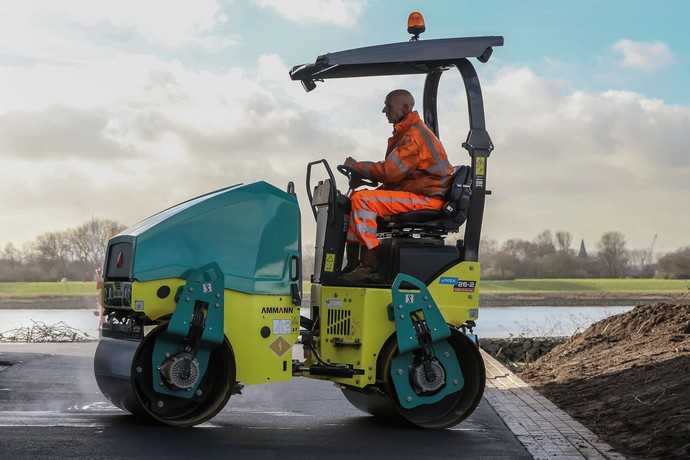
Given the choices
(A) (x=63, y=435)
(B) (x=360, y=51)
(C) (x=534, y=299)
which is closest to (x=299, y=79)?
(B) (x=360, y=51)

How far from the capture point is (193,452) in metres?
7.48

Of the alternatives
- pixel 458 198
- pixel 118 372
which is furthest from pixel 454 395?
pixel 118 372

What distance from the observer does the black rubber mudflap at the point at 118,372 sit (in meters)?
8.30

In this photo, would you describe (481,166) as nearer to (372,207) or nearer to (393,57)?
(372,207)

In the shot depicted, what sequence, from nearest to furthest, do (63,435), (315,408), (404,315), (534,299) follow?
(63,435) < (404,315) < (315,408) < (534,299)

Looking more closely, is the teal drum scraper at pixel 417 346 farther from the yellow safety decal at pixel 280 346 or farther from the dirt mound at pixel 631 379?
the dirt mound at pixel 631 379

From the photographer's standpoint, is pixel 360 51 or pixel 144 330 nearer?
pixel 144 330

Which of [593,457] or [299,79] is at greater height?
[299,79]

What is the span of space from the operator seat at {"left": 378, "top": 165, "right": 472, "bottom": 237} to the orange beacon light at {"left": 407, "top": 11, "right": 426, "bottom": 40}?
129 centimetres

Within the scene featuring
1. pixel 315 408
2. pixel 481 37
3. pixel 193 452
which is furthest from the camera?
pixel 315 408

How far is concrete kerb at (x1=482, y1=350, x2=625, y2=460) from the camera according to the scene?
8023 millimetres

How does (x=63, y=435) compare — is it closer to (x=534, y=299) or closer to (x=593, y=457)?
(x=593, y=457)

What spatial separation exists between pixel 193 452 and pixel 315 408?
3.01 m

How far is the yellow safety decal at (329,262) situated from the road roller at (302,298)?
19mm
